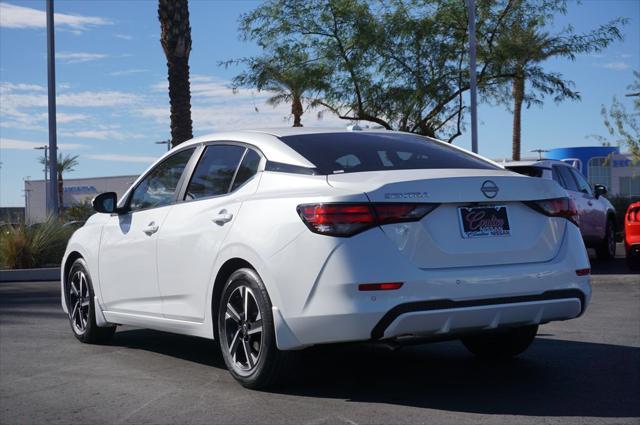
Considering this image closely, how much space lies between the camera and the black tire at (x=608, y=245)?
60.0 ft

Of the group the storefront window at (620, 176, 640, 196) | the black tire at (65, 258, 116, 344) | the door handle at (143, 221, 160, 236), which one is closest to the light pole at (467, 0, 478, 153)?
the black tire at (65, 258, 116, 344)

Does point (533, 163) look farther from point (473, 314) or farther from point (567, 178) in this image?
point (473, 314)

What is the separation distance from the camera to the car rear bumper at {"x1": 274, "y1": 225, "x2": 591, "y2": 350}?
512 cm

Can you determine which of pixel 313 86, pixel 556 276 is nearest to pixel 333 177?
pixel 556 276

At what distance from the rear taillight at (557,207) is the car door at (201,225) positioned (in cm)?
181

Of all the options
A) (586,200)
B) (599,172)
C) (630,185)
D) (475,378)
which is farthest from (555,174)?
(599,172)

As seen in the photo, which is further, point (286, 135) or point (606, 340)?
point (606, 340)

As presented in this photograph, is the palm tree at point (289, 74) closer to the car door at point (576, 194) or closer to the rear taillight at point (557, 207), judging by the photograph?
the car door at point (576, 194)

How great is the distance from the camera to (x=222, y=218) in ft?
19.9

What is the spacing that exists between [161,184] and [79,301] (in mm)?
1626

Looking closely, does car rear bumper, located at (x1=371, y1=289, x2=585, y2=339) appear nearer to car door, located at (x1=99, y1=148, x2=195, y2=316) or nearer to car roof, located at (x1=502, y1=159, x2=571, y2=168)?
car door, located at (x1=99, y1=148, x2=195, y2=316)

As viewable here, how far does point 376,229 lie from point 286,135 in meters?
1.44

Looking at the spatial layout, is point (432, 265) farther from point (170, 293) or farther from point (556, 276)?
point (170, 293)

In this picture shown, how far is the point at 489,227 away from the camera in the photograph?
5477mm
